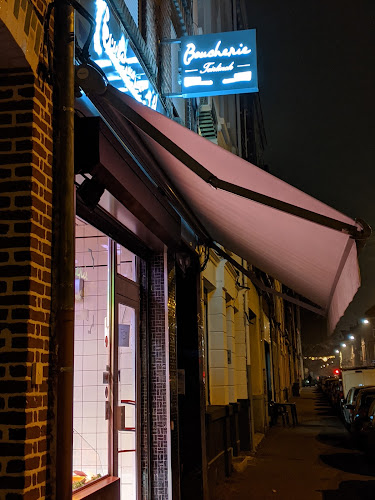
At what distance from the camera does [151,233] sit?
764cm

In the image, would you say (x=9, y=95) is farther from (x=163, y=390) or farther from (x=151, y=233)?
(x=163, y=390)

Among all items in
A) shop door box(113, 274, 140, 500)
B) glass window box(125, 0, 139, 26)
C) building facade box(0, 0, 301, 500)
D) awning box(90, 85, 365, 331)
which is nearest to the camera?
building facade box(0, 0, 301, 500)

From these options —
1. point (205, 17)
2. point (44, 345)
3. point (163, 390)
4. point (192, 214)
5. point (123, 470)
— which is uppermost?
point (205, 17)

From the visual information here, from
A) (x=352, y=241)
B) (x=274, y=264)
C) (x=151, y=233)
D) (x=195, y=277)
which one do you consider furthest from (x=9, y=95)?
(x=195, y=277)

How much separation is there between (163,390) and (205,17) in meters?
11.4

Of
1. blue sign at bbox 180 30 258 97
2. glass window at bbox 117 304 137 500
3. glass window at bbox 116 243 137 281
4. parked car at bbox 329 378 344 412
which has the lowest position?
parked car at bbox 329 378 344 412

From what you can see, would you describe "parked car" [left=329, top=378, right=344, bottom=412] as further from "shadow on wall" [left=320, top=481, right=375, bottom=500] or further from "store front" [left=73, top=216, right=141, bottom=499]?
"store front" [left=73, top=216, right=141, bottom=499]

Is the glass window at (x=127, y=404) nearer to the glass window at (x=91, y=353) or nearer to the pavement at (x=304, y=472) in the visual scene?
the glass window at (x=91, y=353)

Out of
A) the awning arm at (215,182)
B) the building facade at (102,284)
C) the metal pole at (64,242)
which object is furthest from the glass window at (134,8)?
the metal pole at (64,242)

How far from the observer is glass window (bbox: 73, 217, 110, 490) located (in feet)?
21.2

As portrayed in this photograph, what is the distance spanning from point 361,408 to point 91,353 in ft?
40.5

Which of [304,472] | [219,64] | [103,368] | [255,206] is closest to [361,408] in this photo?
[304,472]

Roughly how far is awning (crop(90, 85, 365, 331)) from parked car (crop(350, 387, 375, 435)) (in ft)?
29.4

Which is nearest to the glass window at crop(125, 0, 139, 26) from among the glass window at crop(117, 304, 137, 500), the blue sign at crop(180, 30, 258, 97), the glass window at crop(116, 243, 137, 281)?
the blue sign at crop(180, 30, 258, 97)
